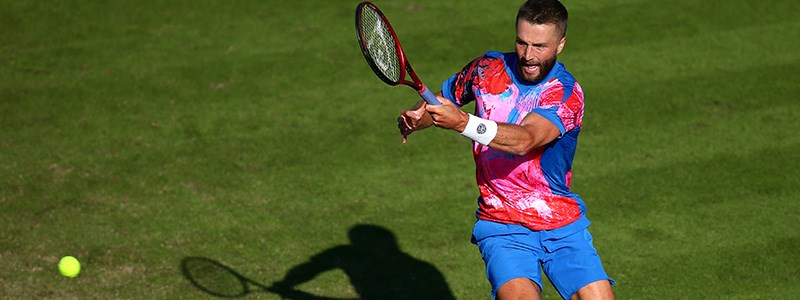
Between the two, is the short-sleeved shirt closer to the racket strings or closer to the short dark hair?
the short dark hair

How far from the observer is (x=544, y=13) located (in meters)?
6.02

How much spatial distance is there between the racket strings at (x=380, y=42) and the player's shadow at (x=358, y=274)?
280 cm

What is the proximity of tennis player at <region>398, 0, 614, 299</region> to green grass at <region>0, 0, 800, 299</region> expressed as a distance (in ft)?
6.65

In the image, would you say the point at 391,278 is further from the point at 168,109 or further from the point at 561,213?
the point at 168,109

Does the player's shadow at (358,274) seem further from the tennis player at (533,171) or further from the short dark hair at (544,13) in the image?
the short dark hair at (544,13)

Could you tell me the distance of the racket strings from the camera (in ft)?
19.7

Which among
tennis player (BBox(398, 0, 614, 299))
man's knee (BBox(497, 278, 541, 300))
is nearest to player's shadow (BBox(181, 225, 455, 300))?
tennis player (BBox(398, 0, 614, 299))

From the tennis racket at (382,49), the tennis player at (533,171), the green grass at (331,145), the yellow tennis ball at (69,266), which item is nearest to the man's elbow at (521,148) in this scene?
the tennis player at (533,171)

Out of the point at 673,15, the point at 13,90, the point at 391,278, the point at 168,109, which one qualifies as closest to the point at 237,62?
the point at 168,109

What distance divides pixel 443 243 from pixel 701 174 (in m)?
2.77

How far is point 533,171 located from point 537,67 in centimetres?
66

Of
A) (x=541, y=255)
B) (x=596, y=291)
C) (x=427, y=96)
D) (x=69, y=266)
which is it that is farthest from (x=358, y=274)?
(x=427, y=96)

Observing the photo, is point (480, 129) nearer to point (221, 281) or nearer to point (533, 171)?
point (533, 171)

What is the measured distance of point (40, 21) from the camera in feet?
43.6
